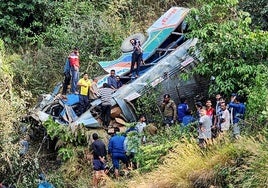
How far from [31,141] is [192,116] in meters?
4.86

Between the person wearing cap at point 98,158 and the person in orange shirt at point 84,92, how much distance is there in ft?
10.7

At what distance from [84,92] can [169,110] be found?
2.64 m

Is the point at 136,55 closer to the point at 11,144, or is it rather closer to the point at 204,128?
the point at 11,144

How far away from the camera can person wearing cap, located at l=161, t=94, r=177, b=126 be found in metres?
16.7

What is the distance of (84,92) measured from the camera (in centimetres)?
1764

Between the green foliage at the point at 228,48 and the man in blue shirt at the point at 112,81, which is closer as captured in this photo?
the green foliage at the point at 228,48

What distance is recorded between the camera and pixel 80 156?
54.2 feet

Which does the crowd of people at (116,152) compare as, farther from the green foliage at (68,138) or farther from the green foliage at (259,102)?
the green foliage at (259,102)

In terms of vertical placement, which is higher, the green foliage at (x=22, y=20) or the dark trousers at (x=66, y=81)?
the green foliage at (x=22, y=20)

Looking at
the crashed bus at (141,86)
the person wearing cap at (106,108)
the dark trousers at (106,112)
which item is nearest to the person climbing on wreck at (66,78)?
the crashed bus at (141,86)

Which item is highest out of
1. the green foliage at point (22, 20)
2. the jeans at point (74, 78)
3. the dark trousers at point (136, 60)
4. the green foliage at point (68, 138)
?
the green foliage at point (22, 20)

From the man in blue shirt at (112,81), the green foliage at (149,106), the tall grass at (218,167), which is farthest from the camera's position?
the man in blue shirt at (112,81)

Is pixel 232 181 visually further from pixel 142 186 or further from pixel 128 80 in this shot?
pixel 128 80

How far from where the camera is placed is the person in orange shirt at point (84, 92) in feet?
57.4
